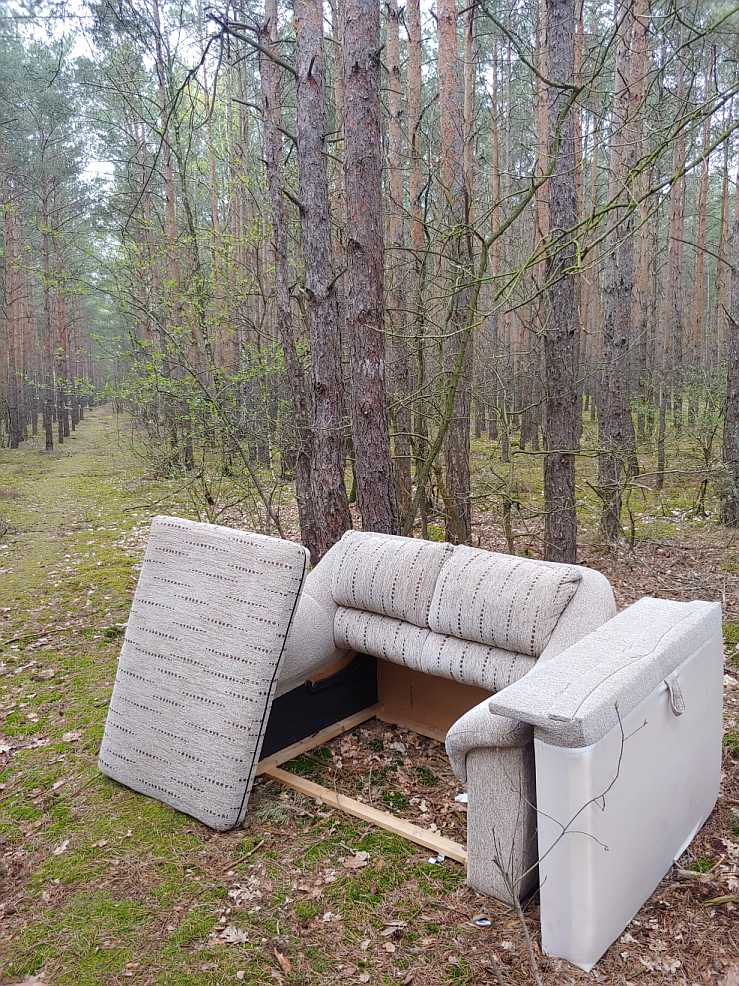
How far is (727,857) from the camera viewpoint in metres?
2.67

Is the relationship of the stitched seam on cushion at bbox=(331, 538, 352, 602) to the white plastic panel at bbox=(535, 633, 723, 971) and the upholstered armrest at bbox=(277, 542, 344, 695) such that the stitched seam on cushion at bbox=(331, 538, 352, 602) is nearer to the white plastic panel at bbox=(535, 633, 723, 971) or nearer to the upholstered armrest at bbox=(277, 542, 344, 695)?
the upholstered armrest at bbox=(277, 542, 344, 695)

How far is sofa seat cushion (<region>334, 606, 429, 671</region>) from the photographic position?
334 centimetres

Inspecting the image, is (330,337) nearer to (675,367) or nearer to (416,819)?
(416,819)

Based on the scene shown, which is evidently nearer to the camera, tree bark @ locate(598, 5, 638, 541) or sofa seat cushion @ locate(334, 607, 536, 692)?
sofa seat cushion @ locate(334, 607, 536, 692)

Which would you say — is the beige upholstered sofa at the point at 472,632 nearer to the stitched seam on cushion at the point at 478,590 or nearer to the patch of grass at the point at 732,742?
the stitched seam on cushion at the point at 478,590

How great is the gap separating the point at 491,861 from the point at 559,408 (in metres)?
3.93

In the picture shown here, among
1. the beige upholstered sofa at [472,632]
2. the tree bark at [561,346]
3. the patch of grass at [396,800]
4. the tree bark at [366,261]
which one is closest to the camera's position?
the beige upholstered sofa at [472,632]

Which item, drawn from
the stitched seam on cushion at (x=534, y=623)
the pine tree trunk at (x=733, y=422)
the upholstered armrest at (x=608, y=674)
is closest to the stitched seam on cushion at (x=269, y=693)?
the stitched seam on cushion at (x=534, y=623)

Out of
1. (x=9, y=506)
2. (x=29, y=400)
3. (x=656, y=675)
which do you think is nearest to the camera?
(x=656, y=675)

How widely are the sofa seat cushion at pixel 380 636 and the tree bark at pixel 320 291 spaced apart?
5.31 feet

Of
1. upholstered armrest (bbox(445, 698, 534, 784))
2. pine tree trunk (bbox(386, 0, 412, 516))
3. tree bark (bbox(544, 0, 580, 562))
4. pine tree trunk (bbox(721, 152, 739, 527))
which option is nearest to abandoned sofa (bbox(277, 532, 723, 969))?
upholstered armrest (bbox(445, 698, 534, 784))

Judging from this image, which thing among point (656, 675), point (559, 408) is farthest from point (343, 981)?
point (559, 408)

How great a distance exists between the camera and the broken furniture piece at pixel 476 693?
2.15 m

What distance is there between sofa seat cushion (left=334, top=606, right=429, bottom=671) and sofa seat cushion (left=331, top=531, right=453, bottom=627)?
39 mm
